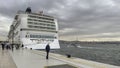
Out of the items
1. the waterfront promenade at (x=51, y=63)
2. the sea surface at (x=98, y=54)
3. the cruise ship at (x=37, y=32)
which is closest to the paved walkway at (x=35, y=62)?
the waterfront promenade at (x=51, y=63)

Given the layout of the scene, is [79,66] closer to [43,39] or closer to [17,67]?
[17,67]

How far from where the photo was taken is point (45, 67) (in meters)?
9.17

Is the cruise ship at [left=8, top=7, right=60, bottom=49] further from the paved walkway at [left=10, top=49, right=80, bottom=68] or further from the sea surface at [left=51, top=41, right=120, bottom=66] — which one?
the paved walkway at [left=10, top=49, right=80, bottom=68]

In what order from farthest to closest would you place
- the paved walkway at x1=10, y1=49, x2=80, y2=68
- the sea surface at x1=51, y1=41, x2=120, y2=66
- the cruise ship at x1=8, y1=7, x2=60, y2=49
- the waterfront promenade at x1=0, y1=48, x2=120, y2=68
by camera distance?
the cruise ship at x1=8, y1=7, x2=60, y2=49 < the sea surface at x1=51, y1=41, x2=120, y2=66 < the paved walkway at x1=10, y1=49, x2=80, y2=68 < the waterfront promenade at x1=0, y1=48, x2=120, y2=68

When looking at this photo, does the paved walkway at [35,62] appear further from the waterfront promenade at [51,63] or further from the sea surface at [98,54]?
the sea surface at [98,54]

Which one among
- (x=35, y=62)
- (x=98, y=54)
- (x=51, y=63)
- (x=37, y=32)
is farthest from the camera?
(x=37, y=32)

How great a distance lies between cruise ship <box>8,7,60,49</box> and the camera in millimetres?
38188

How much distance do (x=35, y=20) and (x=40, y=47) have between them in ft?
30.6

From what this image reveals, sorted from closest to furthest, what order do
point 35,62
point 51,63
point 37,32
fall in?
point 51,63
point 35,62
point 37,32

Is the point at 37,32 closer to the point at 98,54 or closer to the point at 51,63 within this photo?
the point at 98,54

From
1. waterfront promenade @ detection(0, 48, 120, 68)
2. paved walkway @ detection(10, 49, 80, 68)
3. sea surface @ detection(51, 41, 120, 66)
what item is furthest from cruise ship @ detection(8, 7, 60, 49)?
waterfront promenade @ detection(0, 48, 120, 68)

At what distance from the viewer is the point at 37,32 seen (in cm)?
4041

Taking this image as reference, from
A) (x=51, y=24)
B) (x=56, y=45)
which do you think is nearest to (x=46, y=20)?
(x=51, y=24)

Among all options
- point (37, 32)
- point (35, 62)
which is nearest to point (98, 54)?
point (37, 32)
